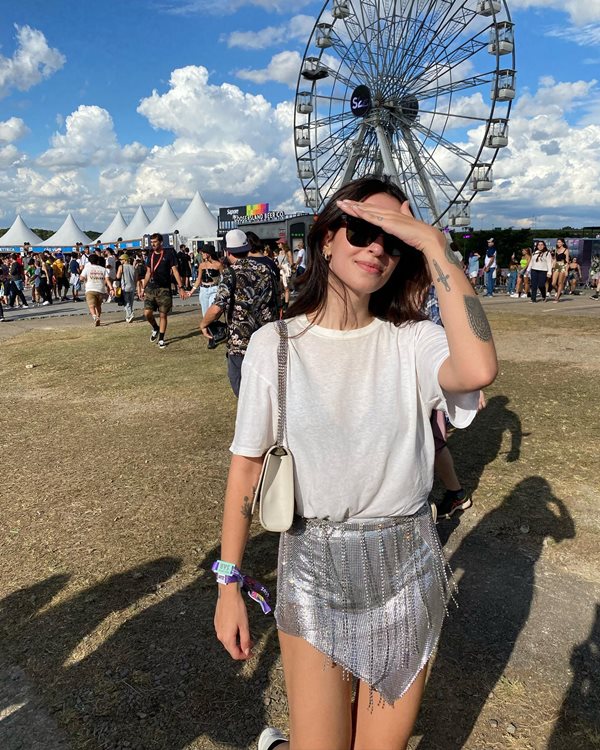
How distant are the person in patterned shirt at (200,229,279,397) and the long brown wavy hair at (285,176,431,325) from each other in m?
3.00

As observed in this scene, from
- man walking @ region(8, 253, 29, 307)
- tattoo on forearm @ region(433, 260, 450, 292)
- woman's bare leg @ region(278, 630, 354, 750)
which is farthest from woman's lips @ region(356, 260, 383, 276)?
man walking @ region(8, 253, 29, 307)

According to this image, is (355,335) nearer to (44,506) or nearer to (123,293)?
(44,506)

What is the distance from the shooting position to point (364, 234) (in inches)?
54.6

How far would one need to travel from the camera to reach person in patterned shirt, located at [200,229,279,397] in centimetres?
461

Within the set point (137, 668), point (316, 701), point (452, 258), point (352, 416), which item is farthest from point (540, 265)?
point (316, 701)

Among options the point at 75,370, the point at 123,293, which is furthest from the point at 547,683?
the point at 123,293

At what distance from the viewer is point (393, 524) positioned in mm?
1408

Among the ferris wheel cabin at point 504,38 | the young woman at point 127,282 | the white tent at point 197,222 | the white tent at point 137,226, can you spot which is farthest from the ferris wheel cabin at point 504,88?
the white tent at point 137,226

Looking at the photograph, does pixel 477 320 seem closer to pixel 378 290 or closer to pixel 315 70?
pixel 378 290

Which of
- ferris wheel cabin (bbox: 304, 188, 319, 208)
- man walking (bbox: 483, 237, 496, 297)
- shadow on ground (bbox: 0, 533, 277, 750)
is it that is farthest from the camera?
ferris wheel cabin (bbox: 304, 188, 319, 208)

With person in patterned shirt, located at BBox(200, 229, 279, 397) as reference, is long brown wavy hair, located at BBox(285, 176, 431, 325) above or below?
above

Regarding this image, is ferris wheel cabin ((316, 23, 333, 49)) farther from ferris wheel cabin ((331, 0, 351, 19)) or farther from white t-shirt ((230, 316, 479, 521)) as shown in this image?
white t-shirt ((230, 316, 479, 521))

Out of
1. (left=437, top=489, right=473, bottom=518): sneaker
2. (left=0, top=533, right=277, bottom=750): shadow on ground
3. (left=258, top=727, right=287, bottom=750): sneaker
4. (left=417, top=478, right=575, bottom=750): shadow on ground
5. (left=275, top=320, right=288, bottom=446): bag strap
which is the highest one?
(left=275, top=320, right=288, bottom=446): bag strap

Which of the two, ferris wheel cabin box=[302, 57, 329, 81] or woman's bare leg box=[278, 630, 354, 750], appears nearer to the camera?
woman's bare leg box=[278, 630, 354, 750]
